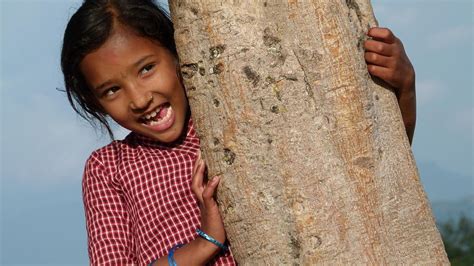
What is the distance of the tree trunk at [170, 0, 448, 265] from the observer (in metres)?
2.86

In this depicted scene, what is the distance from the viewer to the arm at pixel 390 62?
9.86ft

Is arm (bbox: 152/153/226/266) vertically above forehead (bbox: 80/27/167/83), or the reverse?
forehead (bbox: 80/27/167/83)

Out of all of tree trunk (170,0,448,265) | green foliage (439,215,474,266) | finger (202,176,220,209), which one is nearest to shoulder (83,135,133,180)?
finger (202,176,220,209)

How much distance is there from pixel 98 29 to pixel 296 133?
982 millimetres

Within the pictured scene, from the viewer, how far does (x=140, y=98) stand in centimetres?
334

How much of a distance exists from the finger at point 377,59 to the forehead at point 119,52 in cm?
79

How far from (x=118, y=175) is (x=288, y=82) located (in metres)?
0.94

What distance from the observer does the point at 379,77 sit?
304 cm

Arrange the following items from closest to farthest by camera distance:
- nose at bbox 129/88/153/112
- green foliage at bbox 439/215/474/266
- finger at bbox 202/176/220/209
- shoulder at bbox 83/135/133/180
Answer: finger at bbox 202/176/220/209, nose at bbox 129/88/153/112, shoulder at bbox 83/135/133/180, green foliage at bbox 439/215/474/266

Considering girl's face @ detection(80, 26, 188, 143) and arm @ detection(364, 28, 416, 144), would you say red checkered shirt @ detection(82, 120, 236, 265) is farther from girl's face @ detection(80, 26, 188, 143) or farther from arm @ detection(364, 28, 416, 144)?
arm @ detection(364, 28, 416, 144)

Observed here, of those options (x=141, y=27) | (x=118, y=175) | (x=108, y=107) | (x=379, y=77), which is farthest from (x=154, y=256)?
(x=379, y=77)

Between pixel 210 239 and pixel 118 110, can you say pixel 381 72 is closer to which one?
pixel 210 239

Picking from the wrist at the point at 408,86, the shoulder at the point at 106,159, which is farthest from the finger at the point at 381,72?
the shoulder at the point at 106,159

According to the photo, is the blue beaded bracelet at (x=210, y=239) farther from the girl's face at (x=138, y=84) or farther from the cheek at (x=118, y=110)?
the cheek at (x=118, y=110)
